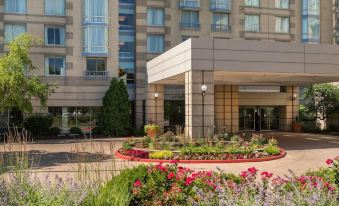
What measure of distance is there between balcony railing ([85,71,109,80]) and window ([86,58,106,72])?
221 mm

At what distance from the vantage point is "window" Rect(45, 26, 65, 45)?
39.4 m

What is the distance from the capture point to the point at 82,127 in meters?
40.3

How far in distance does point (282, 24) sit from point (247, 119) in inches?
505

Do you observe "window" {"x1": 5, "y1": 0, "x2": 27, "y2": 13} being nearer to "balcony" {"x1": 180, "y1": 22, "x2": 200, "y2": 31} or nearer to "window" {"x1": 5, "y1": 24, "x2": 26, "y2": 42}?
"window" {"x1": 5, "y1": 24, "x2": 26, "y2": 42}

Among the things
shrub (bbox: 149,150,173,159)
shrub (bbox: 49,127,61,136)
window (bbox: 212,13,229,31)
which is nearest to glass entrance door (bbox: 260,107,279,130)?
window (bbox: 212,13,229,31)

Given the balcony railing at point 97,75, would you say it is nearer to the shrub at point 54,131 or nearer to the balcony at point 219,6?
the shrub at point 54,131

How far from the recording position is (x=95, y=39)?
131ft

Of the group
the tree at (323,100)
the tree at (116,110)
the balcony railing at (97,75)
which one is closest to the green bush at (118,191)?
the tree at (116,110)

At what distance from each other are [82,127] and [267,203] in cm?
3570

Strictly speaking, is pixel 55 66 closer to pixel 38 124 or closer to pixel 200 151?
pixel 38 124

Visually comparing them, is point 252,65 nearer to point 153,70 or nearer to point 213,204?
point 153,70

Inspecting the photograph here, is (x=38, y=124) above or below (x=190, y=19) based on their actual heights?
below

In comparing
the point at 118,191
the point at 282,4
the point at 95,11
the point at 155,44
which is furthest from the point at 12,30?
the point at 118,191

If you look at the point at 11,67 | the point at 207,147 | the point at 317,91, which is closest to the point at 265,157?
the point at 207,147
